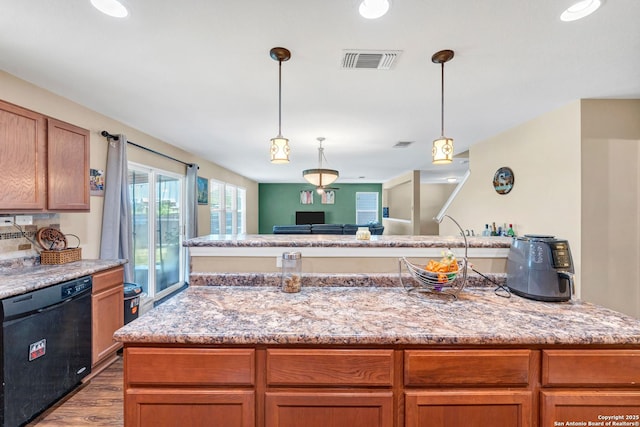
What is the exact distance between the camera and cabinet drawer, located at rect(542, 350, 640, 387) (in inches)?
43.3

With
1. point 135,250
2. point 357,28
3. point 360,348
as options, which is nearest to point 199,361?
point 360,348

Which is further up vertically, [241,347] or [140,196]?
[140,196]

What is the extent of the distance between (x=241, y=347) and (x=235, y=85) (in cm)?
201

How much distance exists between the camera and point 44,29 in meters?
1.59

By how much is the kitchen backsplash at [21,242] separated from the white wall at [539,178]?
15.4 ft

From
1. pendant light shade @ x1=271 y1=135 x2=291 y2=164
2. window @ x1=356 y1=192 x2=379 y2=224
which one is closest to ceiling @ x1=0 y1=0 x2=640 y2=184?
pendant light shade @ x1=271 y1=135 x2=291 y2=164

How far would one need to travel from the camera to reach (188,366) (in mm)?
1103

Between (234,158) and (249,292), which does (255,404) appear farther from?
(234,158)

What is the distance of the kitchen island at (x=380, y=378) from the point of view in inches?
43.3

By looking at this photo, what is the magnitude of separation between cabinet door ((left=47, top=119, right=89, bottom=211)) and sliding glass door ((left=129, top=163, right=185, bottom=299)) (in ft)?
3.64

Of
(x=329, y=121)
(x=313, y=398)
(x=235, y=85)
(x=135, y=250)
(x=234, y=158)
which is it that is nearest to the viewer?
(x=313, y=398)

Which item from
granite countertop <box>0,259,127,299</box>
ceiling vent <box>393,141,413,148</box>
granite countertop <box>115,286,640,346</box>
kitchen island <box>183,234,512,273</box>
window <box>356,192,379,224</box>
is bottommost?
granite countertop <box>115,286,640,346</box>

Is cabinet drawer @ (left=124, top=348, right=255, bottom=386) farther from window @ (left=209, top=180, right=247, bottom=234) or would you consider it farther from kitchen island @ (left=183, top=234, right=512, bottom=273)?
window @ (left=209, top=180, right=247, bottom=234)

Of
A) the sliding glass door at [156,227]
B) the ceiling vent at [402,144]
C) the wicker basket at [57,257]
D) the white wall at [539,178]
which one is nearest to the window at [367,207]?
the ceiling vent at [402,144]
